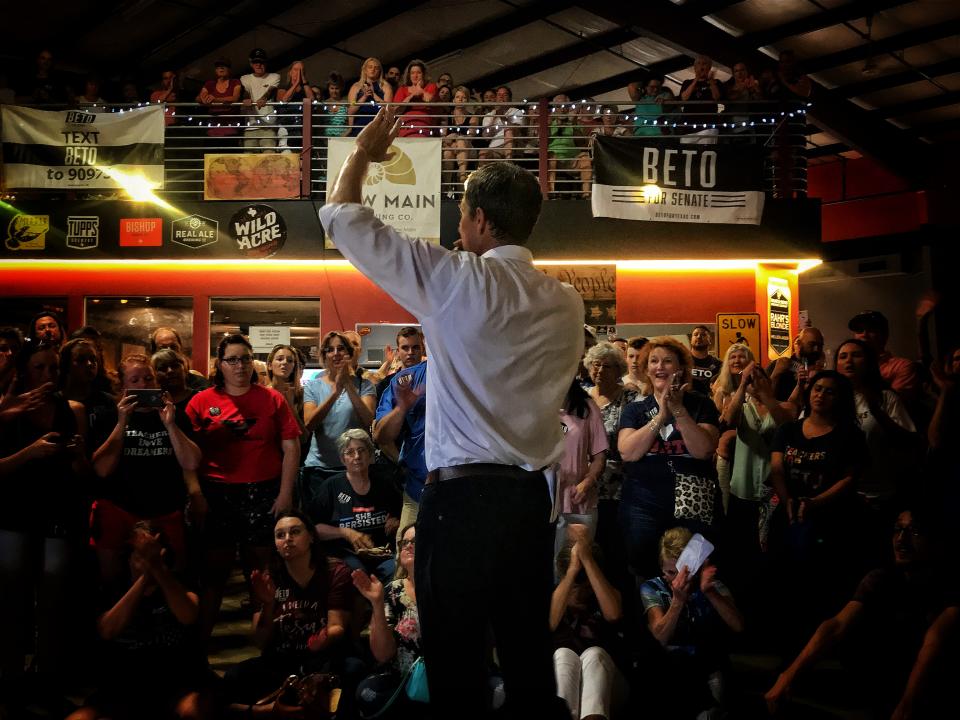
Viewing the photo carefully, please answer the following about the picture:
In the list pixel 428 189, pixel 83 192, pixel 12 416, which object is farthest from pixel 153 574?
pixel 83 192

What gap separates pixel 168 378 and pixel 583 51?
33.9ft

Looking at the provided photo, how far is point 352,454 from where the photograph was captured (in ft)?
19.0

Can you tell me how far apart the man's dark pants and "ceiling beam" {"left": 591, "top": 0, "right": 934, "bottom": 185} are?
10.9 meters

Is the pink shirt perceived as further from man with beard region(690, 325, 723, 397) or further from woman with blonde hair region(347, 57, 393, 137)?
woman with blonde hair region(347, 57, 393, 137)

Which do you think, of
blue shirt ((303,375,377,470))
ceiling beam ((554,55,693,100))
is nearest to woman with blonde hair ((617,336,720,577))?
blue shirt ((303,375,377,470))

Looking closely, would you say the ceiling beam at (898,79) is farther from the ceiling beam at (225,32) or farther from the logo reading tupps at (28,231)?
the logo reading tupps at (28,231)

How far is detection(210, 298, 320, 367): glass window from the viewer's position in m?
11.7

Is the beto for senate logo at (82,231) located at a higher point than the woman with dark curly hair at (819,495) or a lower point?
higher

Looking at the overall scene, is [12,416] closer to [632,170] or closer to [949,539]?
[949,539]

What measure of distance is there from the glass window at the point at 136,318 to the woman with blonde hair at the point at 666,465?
7945 millimetres

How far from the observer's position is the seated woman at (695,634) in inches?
177

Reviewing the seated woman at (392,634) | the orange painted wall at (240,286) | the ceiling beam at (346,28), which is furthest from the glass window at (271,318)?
the seated woman at (392,634)

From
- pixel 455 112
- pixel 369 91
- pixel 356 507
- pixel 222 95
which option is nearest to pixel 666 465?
pixel 356 507

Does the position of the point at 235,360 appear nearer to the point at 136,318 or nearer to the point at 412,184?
the point at 412,184
